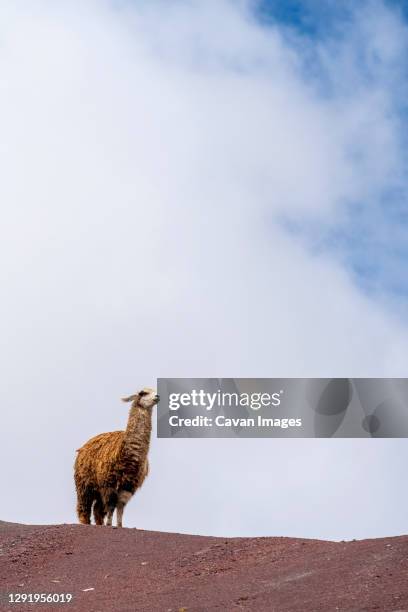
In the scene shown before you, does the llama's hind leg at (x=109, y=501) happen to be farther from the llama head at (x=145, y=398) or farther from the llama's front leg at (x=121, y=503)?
the llama head at (x=145, y=398)

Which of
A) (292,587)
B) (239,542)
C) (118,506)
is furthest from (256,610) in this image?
(118,506)

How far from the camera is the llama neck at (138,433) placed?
1180 inches

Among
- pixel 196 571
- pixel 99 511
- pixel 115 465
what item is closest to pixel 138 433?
pixel 115 465

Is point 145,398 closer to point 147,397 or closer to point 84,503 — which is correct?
point 147,397

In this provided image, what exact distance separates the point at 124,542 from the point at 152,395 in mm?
4923

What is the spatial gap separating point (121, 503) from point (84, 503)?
75.7 inches

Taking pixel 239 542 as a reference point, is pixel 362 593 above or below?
below

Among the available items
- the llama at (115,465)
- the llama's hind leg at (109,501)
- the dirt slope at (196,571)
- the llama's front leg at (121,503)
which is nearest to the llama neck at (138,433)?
the llama at (115,465)

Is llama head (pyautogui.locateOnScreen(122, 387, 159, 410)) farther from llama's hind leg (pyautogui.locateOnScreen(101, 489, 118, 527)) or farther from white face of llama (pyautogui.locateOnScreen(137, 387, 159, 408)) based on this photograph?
llama's hind leg (pyautogui.locateOnScreen(101, 489, 118, 527))

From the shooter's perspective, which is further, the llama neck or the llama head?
the llama head

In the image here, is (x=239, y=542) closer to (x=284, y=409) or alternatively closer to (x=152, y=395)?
(x=152, y=395)

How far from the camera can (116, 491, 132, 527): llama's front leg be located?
97.9 ft

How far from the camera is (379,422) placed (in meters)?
36.2

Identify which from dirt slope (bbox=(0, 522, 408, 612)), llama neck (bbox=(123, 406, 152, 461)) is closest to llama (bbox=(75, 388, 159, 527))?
llama neck (bbox=(123, 406, 152, 461))
